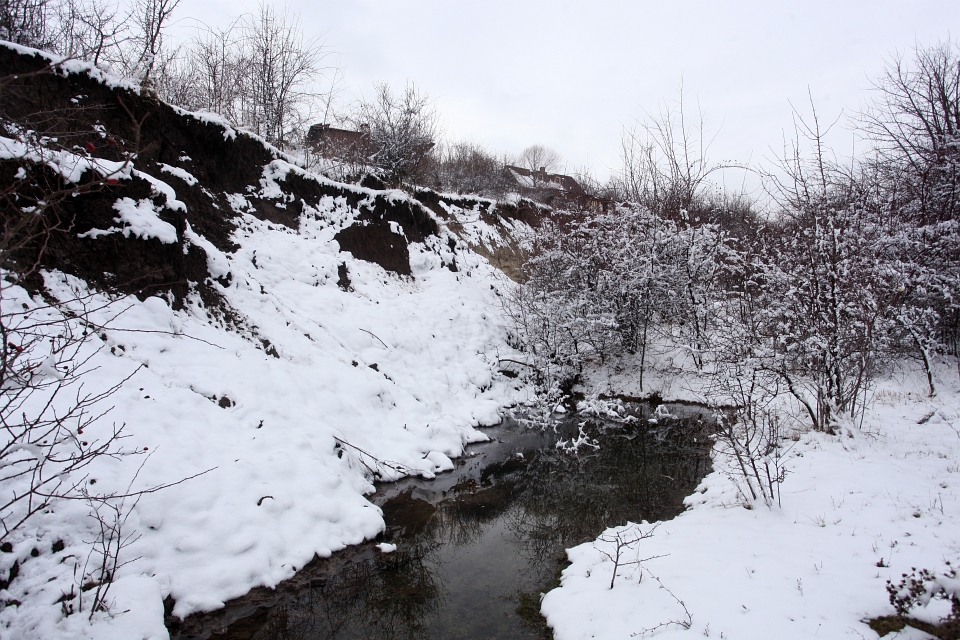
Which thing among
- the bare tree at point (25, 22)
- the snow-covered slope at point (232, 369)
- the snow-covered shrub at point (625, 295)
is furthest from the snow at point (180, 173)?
the snow-covered shrub at point (625, 295)

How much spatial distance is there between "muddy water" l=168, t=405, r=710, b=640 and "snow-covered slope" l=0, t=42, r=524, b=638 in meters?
0.37

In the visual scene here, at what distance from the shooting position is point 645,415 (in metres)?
12.5

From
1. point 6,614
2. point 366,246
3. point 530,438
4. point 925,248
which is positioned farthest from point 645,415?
point 6,614

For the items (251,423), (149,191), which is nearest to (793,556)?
(251,423)

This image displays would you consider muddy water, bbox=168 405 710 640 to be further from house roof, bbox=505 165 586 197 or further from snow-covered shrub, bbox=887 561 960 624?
house roof, bbox=505 165 586 197

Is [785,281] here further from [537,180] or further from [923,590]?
[537,180]

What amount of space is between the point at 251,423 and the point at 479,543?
361cm

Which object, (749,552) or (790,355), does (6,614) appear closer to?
(749,552)

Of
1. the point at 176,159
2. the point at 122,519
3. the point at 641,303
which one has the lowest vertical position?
the point at 122,519

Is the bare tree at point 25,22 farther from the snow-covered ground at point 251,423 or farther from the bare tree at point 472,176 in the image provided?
the bare tree at point 472,176

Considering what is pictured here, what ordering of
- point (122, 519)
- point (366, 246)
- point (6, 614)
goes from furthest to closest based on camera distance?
point (366, 246), point (122, 519), point (6, 614)

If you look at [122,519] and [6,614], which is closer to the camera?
[6,614]

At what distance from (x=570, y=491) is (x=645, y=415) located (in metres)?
5.56

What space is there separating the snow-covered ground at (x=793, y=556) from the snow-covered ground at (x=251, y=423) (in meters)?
3.26
